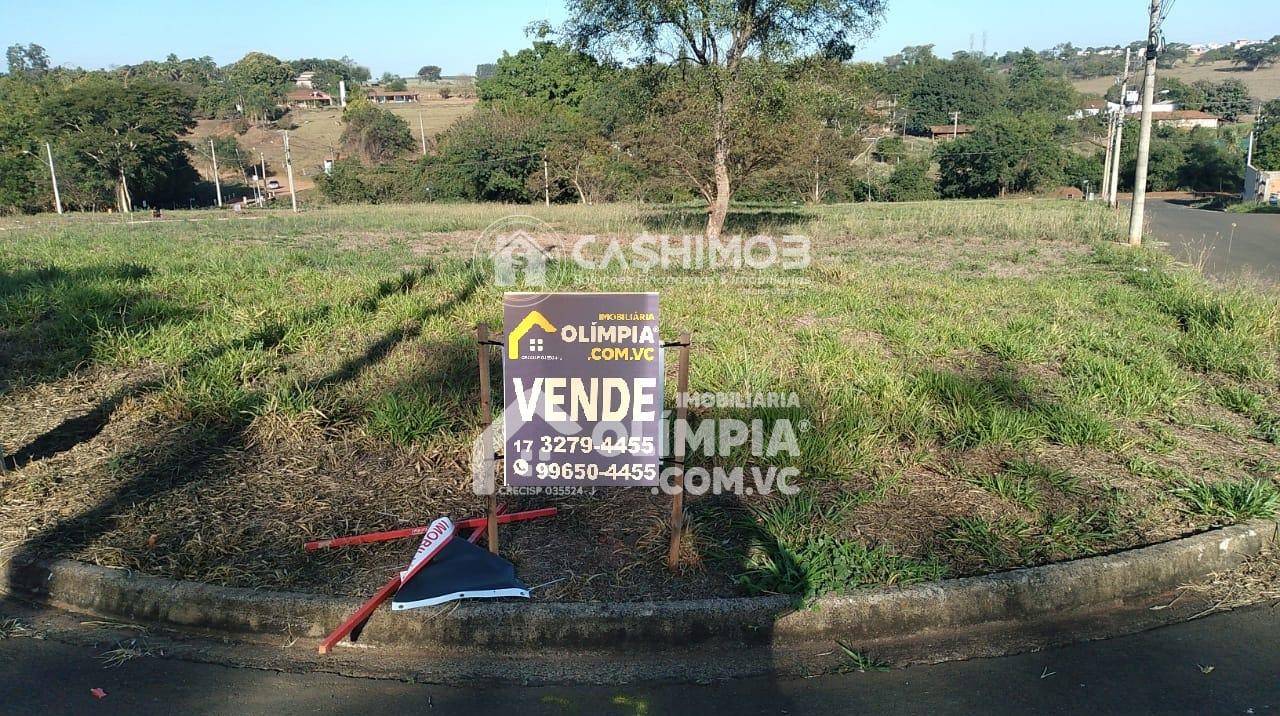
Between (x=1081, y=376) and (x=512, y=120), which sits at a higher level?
(x=512, y=120)

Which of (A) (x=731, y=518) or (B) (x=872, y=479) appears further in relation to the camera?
(B) (x=872, y=479)

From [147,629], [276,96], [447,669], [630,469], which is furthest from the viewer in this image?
[276,96]

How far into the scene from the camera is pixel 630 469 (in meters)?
4.04

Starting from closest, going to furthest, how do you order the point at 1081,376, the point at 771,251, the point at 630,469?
the point at 630,469
the point at 1081,376
the point at 771,251

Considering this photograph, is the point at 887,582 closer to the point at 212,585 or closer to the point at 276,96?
the point at 212,585

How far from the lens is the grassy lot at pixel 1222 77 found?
→ 122 meters

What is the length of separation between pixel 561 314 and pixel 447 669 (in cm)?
155

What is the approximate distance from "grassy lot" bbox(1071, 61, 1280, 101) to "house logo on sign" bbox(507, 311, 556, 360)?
453 ft

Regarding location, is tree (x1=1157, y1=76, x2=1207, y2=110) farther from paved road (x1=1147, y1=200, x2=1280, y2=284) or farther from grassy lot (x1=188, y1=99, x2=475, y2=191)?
paved road (x1=1147, y1=200, x2=1280, y2=284)

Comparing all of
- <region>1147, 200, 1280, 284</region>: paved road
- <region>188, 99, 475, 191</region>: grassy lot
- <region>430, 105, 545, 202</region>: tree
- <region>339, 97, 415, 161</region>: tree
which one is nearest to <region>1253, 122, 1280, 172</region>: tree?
<region>1147, 200, 1280, 284</region>: paved road

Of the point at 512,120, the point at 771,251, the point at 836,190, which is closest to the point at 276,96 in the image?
the point at 512,120

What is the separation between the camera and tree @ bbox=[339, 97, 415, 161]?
72188 mm

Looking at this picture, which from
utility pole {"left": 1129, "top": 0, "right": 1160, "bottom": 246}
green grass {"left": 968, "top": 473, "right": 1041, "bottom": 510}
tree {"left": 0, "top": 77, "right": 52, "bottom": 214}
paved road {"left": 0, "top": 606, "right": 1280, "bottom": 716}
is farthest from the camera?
tree {"left": 0, "top": 77, "right": 52, "bottom": 214}

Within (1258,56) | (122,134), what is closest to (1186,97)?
(1258,56)
